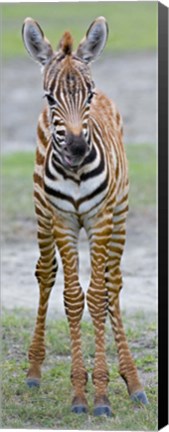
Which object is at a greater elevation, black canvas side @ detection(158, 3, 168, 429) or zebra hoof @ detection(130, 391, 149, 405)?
black canvas side @ detection(158, 3, 168, 429)

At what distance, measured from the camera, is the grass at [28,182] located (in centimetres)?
1081

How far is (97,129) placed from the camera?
6031 mm

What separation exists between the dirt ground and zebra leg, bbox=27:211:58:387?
168 centimetres

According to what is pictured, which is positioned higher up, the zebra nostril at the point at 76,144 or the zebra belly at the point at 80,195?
→ the zebra nostril at the point at 76,144

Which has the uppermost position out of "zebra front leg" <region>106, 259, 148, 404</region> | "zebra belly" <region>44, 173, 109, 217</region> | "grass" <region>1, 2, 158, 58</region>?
"grass" <region>1, 2, 158, 58</region>

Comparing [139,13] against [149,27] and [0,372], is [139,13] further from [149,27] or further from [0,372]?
[0,372]

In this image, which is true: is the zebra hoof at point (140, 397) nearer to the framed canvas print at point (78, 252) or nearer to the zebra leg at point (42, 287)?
the framed canvas print at point (78, 252)

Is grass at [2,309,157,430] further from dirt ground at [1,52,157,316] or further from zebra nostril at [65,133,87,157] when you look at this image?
zebra nostril at [65,133,87,157]

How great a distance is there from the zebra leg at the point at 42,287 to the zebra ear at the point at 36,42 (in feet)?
2.88

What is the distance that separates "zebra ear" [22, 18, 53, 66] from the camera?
5801mm

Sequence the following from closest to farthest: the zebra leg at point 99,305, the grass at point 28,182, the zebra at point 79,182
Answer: the zebra at point 79,182
the zebra leg at point 99,305
the grass at point 28,182

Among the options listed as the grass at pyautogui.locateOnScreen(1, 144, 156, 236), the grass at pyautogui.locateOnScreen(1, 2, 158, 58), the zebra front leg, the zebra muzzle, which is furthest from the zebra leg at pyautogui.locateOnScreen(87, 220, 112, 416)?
the grass at pyautogui.locateOnScreen(1, 144, 156, 236)

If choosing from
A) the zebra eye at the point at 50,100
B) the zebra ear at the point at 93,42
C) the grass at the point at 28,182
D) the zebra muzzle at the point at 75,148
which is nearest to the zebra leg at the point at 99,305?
the zebra muzzle at the point at 75,148

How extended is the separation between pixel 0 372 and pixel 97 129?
4.72ft
